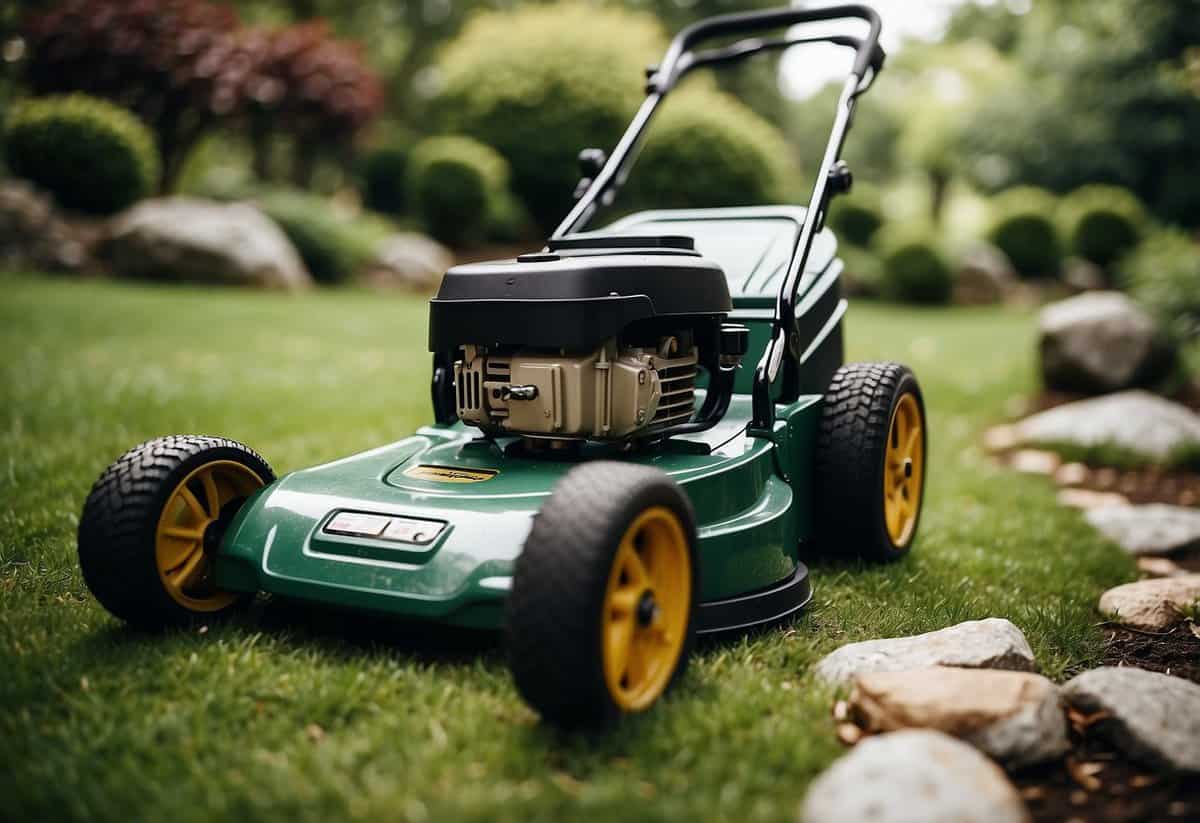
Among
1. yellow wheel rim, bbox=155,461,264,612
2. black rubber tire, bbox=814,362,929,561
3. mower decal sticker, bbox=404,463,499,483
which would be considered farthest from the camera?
black rubber tire, bbox=814,362,929,561

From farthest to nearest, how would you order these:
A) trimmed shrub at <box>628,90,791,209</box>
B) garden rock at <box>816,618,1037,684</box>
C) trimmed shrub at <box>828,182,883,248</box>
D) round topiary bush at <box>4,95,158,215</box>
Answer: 1. trimmed shrub at <box>828,182,883,248</box>
2. trimmed shrub at <box>628,90,791,209</box>
3. round topiary bush at <box>4,95,158,215</box>
4. garden rock at <box>816,618,1037,684</box>

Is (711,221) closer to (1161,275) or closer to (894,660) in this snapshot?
(894,660)

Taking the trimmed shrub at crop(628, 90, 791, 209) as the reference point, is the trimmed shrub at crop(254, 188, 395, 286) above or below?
below

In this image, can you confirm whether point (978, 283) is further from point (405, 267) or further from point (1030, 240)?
point (405, 267)

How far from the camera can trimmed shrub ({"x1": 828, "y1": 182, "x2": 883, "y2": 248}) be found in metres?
15.9

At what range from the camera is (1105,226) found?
15.2 meters

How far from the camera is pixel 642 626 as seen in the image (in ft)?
7.20

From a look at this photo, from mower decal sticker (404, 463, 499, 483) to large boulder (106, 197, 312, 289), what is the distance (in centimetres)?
806

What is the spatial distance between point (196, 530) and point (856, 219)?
1455 centimetres

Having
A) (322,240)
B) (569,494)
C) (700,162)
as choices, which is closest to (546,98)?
(700,162)

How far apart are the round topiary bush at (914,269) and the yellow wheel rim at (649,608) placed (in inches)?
440

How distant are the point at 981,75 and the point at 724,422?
33141 millimetres

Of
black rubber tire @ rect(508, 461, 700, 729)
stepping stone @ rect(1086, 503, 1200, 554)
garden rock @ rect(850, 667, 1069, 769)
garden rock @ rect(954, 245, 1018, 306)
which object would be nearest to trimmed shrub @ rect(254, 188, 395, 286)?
garden rock @ rect(954, 245, 1018, 306)

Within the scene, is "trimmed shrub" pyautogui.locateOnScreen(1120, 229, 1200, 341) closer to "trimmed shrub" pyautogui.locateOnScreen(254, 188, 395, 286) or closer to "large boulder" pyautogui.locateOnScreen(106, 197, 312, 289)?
"large boulder" pyautogui.locateOnScreen(106, 197, 312, 289)
